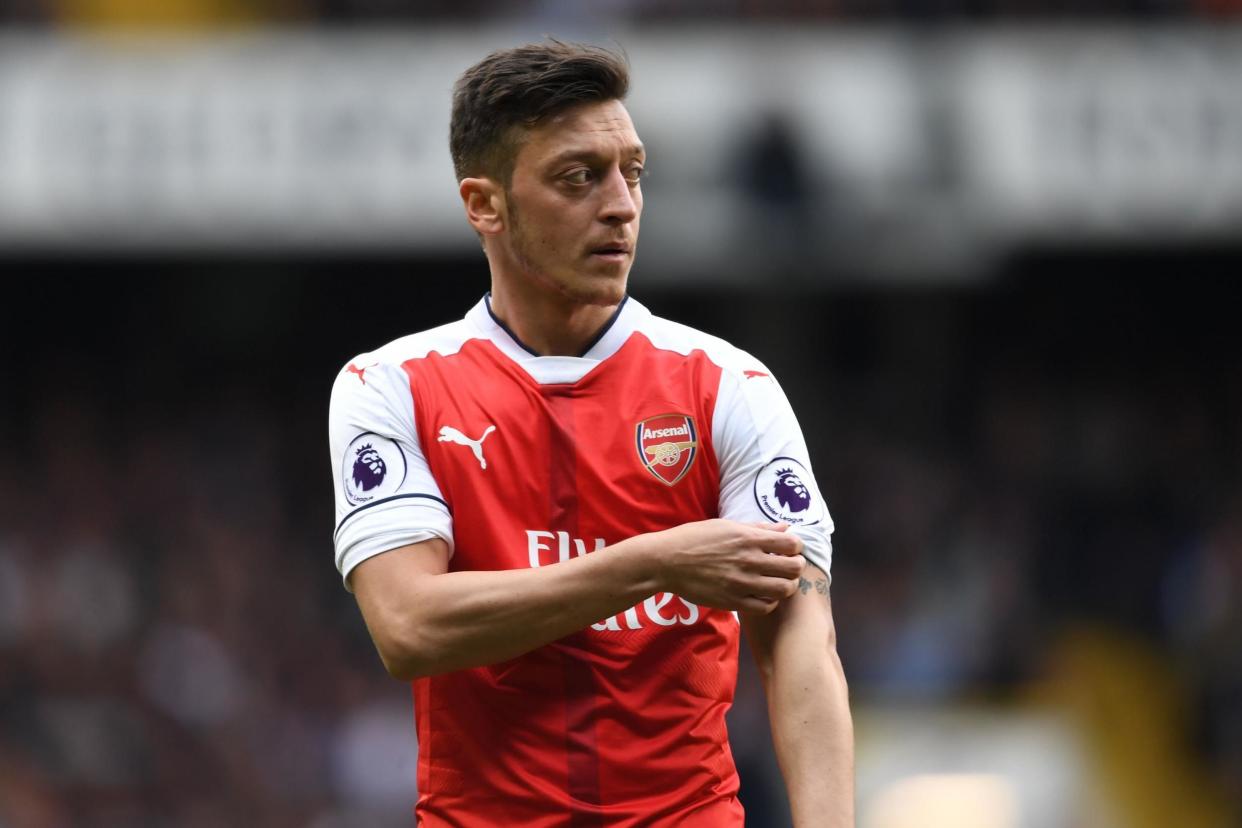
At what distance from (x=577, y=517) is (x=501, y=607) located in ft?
1.11

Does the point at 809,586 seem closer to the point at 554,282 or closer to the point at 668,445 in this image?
the point at 668,445

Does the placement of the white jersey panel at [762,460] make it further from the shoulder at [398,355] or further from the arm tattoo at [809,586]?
the shoulder at [398,355]

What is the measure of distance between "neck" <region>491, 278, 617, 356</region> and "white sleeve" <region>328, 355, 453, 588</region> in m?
0.28

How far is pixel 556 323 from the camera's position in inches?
152

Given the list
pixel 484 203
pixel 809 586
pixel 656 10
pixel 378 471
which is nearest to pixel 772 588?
pixel 809 586

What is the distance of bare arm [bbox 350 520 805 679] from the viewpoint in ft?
10.8

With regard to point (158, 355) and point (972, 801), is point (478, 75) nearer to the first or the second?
point (972, 801)

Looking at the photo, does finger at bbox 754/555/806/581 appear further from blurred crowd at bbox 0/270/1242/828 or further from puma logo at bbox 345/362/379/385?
blurred crowd at bbox 0/270/1242/828

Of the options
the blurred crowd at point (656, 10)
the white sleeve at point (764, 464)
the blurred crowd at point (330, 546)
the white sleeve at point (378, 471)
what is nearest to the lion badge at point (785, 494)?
the white sleeve at point (764, 464)

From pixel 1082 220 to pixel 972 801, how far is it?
459 centimetres

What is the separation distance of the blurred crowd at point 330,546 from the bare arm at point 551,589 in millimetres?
6998

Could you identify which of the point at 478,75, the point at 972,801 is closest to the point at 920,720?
the point at 972,801

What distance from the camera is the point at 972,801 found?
1141 centimetres

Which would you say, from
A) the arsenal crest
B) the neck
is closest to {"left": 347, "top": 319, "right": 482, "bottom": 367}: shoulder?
the neck
